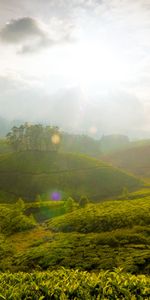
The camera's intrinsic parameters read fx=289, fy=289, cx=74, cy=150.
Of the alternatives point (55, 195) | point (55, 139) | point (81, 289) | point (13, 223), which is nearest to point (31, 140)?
point (55, 139)

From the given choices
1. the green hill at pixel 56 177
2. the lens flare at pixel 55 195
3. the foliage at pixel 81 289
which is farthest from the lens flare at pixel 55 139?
the foliage at pixel 81 289

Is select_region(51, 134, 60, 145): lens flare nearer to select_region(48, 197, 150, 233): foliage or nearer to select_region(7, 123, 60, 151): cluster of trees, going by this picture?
select_region(7, 123, 60, 151): cluster of trees

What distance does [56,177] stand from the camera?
134625 mm

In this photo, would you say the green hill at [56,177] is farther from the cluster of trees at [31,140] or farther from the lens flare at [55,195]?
the cluster of trees at [31,140]

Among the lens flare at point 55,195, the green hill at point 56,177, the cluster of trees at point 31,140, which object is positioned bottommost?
the lens flare at point 55,195

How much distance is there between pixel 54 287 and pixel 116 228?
24.9m

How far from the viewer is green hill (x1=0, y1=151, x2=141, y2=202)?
121 meters

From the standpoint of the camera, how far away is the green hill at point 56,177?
121081 millimetres

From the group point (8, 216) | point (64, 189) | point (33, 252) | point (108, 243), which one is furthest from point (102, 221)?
point (64, 189)

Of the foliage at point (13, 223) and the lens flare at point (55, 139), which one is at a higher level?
the lens flare at point (55, 139)

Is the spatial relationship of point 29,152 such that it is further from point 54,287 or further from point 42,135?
point 54,287

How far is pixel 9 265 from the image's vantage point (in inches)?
992

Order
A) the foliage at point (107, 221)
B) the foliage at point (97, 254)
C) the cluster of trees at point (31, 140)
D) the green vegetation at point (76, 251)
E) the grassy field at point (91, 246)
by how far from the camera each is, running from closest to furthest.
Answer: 1. the green vegetation at point (76, 251)
2. the foliage at point (97, 254)
3. the grassy field at point (91, 246)
4. the foliage at point (107, 221)
5. the cluster of trees at point (31, 140)

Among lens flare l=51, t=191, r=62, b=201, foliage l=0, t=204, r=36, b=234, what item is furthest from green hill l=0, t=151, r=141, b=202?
foliage l=0, t=204, r=36, b=234
